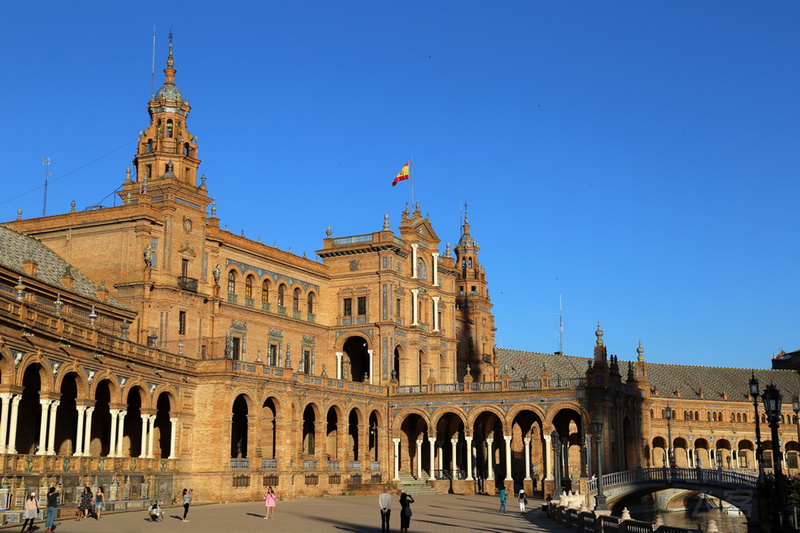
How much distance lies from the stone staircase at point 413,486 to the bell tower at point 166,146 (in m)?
25.0

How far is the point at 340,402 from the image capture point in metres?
66.3

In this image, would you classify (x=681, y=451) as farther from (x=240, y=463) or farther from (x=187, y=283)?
(x=187, y=283)

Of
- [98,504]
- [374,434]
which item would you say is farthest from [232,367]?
[374,434]

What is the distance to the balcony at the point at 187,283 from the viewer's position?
5747cm

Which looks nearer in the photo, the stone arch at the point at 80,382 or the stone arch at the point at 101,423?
the stone arch at the point at 80,382

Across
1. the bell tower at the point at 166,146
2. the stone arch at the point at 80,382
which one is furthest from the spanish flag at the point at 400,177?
the stone arch at the point at 80,382

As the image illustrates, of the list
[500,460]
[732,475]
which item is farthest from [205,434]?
[500,460]

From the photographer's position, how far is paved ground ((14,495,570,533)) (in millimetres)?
35375

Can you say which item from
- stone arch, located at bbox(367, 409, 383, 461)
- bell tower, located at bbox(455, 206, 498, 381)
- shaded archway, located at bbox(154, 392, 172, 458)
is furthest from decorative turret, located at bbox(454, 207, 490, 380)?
shaded archway, located at bbox(154, 392, 172, 458)

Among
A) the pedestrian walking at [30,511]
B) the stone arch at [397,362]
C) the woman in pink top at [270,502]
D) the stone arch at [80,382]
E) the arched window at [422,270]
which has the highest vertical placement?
the arched window at [422,270]

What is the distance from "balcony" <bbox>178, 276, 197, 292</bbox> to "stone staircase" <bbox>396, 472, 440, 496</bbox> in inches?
816

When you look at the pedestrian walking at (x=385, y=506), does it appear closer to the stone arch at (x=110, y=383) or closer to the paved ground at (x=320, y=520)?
the paved ground at (x=320, y=520)

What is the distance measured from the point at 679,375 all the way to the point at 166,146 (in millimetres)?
76741

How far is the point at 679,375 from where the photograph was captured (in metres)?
116
